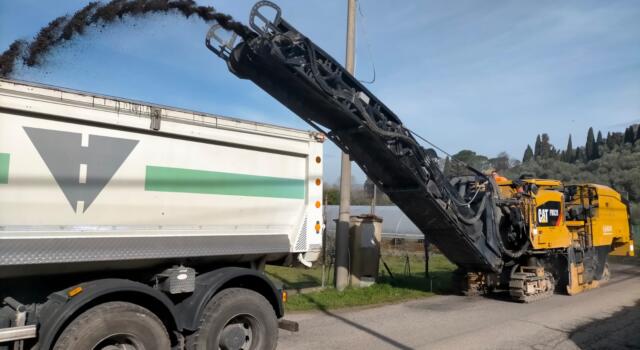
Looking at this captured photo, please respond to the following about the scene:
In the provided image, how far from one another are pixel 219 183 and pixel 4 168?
208 cm

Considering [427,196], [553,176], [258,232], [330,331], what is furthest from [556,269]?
[553,176]

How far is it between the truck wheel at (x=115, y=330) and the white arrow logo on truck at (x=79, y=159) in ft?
3.12

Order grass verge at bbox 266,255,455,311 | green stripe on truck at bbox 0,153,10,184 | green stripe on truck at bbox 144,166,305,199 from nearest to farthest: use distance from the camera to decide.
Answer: green stripe on truck at bbox 0,153,10,184 → green stripe on truck at bbox 144,166,305,199 → grass verge at bbox 266,255,455,311

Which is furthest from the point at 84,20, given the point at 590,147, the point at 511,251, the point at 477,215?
the point at 590,147

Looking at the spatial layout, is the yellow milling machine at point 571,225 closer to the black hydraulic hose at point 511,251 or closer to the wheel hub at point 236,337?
the black hydraulic hose at point 511,251

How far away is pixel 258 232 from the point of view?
600 centimetres

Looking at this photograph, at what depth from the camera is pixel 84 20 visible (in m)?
5.86

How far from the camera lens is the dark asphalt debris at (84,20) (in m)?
5.41

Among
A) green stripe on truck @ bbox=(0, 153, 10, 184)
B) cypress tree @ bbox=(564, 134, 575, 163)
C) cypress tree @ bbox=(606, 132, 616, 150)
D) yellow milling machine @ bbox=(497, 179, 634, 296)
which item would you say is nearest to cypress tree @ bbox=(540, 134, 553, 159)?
cypress tree @ bbox=(564, 134, 575, 163)

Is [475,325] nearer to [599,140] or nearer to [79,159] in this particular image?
[79,159]

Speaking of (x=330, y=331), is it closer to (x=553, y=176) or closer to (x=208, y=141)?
(x=208, y=141)

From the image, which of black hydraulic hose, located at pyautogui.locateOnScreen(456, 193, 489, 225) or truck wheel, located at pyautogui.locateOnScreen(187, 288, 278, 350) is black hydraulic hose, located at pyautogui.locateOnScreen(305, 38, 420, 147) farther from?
truck wheel, located at pyautogui.locateOnScreen(187, 288, 278, 350)

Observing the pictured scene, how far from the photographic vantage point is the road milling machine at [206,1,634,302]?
6.97m

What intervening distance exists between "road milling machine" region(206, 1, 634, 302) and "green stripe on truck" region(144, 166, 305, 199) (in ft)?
5.40
